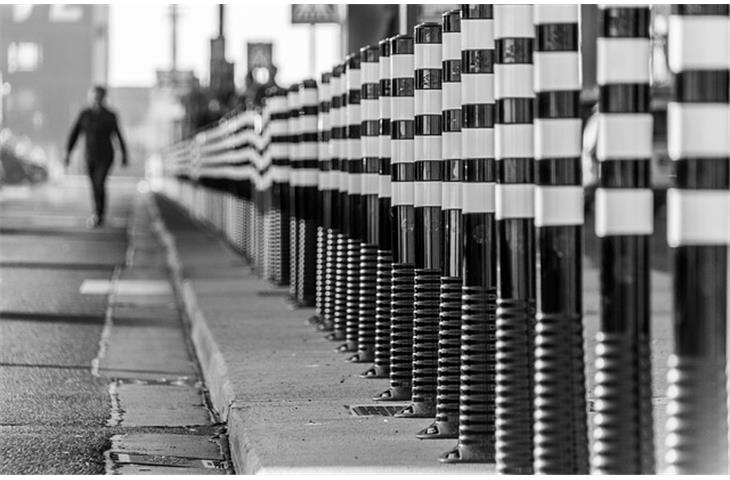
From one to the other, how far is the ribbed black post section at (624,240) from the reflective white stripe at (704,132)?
0.41 meters

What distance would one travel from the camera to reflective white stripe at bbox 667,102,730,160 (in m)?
4.72

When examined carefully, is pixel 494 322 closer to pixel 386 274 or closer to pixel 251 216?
pixel 386 274

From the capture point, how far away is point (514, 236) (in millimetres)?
6086

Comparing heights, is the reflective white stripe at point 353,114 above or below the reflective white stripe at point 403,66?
below

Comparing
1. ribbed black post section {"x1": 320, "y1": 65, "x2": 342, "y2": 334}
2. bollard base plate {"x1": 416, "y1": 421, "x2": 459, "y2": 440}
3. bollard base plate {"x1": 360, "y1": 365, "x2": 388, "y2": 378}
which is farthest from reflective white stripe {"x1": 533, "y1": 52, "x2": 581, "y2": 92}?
ribbed black post section {"x1": 320, "y1": 65, "x2": 342, "y2": 334}

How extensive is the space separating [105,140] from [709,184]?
2337 cm

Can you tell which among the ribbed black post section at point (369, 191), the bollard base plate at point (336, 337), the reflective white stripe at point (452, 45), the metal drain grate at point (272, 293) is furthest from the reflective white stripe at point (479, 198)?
the metal drain grate at point (272, 293)

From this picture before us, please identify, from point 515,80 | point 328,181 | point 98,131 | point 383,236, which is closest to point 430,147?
point 383,236

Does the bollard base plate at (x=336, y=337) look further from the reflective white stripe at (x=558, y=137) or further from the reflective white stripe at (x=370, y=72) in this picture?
the reflective white stripe at (x=558, y=137)

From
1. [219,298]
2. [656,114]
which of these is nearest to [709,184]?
[219,298]

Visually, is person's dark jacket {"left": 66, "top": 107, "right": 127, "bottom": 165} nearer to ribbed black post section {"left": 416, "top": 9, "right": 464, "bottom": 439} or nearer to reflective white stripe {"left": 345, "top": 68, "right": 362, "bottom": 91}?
reflective white stripe {"left": 345, "top": 68, "right": 362, "bottom": 91}

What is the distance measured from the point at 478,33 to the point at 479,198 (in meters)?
0.56

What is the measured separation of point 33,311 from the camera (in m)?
13.8

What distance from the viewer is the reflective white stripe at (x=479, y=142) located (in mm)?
6641
